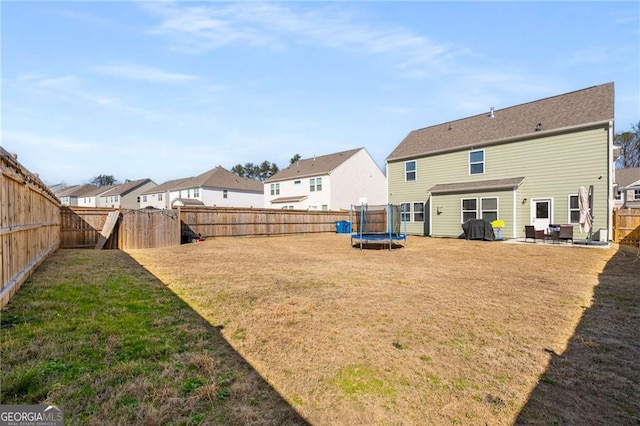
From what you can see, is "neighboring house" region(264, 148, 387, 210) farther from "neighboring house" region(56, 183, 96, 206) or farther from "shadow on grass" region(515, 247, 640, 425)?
"neighboring house" region(56, 183, 96, 206)

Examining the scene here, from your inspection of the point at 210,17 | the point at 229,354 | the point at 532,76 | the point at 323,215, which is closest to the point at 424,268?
the point at 229,354

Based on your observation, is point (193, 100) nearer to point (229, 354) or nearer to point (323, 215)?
point (323, 215)

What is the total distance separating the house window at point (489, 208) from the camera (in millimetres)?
16922

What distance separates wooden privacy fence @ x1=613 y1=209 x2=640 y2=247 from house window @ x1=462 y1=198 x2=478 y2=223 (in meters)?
6.05

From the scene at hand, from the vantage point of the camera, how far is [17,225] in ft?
17.3

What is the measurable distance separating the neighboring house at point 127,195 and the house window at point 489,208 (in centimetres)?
5142

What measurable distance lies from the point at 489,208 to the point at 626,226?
5.80 meters

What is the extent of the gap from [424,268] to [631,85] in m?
17.0

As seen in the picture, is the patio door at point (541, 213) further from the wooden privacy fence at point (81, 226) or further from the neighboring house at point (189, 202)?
the neighboring house at point (189, 202)

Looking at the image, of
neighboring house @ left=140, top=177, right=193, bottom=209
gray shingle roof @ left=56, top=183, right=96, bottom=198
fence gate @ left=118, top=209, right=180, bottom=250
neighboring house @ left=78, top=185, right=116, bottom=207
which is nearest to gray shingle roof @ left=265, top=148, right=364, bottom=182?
neighboring house @ left=140, top=177, right=193, bottom=209

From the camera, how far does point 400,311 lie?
4723 millimetres

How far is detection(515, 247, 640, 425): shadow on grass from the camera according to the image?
237 cm

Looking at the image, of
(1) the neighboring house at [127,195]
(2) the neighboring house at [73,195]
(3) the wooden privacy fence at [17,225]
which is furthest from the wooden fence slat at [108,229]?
(2) the neighboring house at [73,195]

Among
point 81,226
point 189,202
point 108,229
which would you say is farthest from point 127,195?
point 108,229
